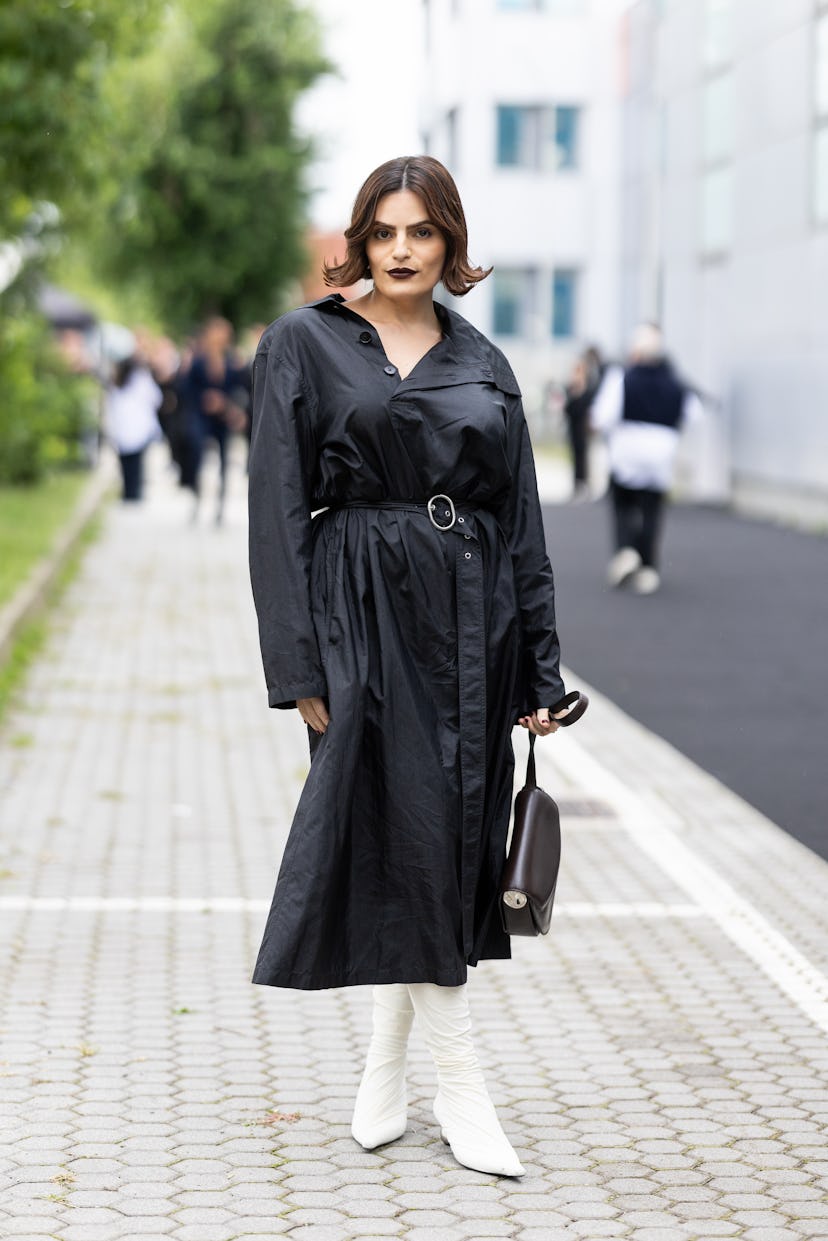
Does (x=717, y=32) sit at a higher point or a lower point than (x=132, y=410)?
higher

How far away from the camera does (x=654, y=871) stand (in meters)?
7.39

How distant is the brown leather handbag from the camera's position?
4.34 meters

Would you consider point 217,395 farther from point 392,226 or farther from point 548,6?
point 392,226

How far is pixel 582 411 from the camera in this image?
27.9m

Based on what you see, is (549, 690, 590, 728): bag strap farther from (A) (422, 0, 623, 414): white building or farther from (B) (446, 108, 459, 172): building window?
(B) (446, 108, 459, 172): building window

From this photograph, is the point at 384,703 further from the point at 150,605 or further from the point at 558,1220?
the point at 150,605

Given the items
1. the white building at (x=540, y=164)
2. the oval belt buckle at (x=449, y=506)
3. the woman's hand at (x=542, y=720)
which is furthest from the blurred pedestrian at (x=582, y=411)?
the oval belt buckle at (x=449, y=506)

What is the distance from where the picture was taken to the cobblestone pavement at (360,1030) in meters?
4.21

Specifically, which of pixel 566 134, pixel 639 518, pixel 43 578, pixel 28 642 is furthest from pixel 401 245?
pixel 566 134

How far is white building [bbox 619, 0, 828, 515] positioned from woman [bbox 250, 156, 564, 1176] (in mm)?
17906

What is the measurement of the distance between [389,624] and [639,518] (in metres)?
11.9

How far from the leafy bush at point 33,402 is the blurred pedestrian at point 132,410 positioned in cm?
105

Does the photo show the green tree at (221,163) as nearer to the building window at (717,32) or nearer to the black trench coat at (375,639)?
the building window at (717,32)

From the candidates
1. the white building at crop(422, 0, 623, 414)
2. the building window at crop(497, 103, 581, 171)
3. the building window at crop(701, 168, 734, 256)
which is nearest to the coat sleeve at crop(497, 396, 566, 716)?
the white building at crop(422, 0, 623, 414)
